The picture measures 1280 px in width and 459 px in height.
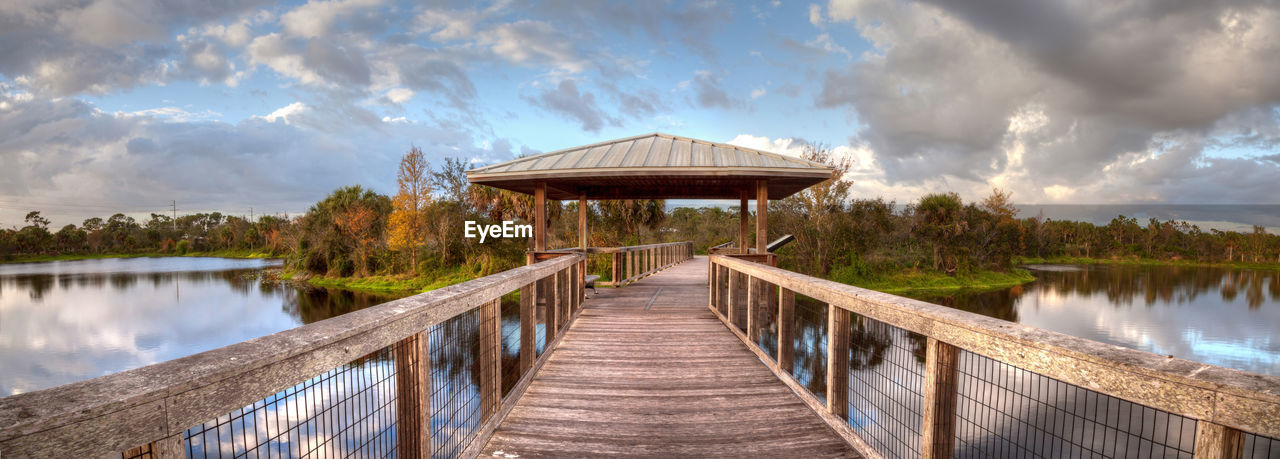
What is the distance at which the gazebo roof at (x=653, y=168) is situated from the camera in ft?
23.8

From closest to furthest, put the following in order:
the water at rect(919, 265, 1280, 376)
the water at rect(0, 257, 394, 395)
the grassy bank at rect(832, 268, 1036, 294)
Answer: the water at rect(919, 265, 1280, 376), the water at rect(0, 257, 394, 395), the grassy bank at rect(832, 268, 1036, 294)

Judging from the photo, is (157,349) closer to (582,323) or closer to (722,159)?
(582,323)

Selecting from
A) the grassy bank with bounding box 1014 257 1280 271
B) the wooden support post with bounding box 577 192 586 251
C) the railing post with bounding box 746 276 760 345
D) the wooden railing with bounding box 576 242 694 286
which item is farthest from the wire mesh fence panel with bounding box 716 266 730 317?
the grassy bank with bounding box 1014 257 1280 271

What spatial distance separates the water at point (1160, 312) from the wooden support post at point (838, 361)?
13736 millimetres

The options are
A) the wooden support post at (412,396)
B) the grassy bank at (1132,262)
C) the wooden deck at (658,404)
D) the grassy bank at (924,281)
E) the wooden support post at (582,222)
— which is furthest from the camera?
the grassy bank at (1132,262)

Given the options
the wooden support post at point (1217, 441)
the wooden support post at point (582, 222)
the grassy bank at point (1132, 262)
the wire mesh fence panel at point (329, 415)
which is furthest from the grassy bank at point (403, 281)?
the grassy bank at point (1132, 262)

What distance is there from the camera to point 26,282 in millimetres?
36625

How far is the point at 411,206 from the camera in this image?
26.3 meters

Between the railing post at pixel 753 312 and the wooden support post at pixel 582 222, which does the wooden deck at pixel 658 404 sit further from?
the wooden support post at pixel 582 222

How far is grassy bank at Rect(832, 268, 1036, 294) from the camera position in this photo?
21.6 metres

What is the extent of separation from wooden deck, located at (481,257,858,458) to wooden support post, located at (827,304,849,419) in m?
0.20

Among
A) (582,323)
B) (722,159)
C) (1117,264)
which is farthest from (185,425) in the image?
(1117,264)

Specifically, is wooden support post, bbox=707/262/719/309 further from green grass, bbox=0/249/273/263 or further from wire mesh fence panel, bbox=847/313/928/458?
green grass, bbox=0/249/273/263

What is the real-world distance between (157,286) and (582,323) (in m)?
46.5
